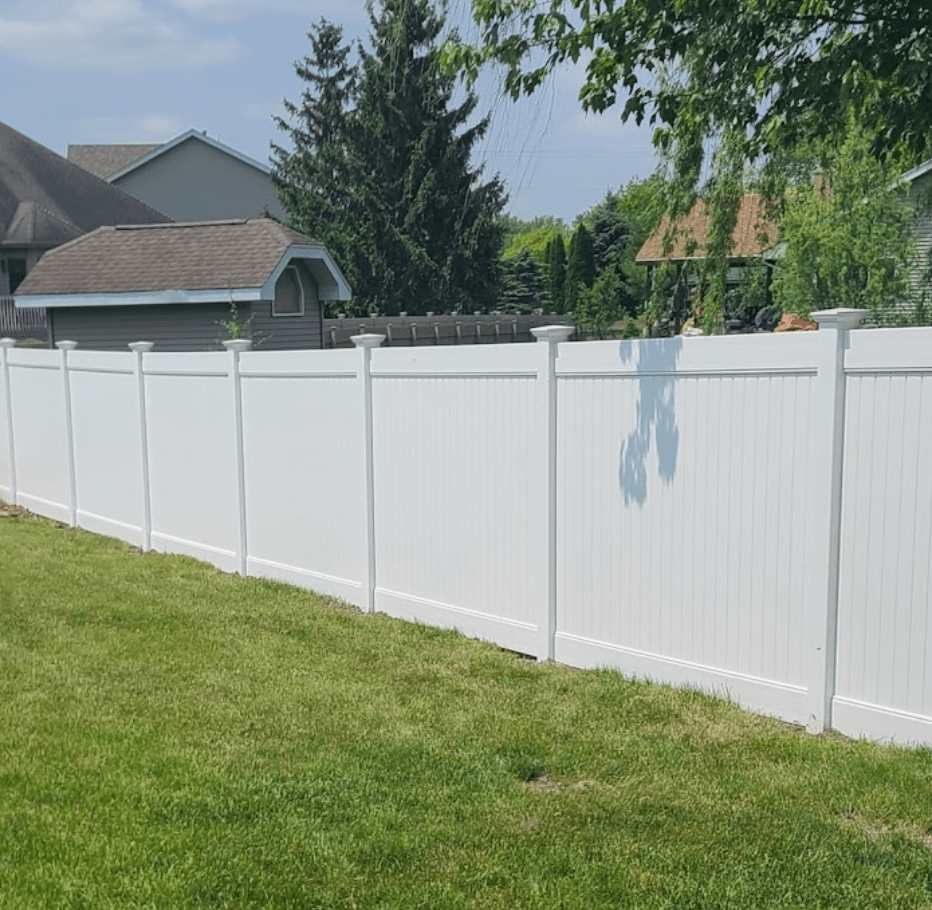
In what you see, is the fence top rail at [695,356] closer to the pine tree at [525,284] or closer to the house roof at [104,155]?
the pine tree at [525,284]

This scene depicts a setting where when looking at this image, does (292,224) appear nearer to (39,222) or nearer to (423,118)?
(423,118)

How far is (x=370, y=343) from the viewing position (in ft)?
24.5

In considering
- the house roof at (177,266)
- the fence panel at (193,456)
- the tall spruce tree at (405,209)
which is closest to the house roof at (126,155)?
the tall spruce tree at (405,209)

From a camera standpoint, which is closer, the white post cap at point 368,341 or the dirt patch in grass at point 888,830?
the dirt patch in grass at point 888,830

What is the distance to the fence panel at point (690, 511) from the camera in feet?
16.8

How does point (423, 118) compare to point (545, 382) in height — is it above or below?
above

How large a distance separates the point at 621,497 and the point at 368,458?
7.37 feet

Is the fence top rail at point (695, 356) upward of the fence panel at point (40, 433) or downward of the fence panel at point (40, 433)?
upward

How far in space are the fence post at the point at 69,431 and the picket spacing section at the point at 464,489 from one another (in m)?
5.21

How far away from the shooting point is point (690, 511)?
5535 millimetres

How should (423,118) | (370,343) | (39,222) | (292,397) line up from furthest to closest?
(423,118)
(39,222)
(292,397)
(370,343)

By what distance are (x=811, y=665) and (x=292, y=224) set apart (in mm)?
38816

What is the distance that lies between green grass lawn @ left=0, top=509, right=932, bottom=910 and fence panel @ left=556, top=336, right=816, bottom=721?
0.25m

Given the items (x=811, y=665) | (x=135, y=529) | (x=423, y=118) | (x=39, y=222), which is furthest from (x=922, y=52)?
(x=423, y=118)
